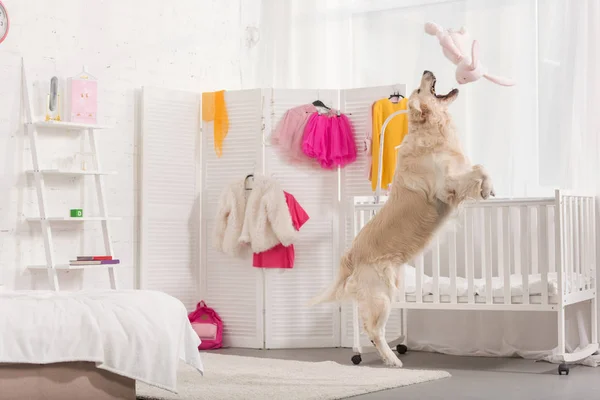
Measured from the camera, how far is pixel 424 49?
5.72m

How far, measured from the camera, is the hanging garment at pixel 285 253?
18.2 feet

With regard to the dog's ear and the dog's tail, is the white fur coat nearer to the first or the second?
the dog's tail

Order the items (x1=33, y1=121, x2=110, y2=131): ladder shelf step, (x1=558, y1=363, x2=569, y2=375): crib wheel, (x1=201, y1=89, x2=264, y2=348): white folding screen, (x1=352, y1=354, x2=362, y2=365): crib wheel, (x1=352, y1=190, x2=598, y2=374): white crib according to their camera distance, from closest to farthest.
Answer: (x1=558, y1=363, x2=569, y2=375): crib wheel, (x1=352, y1=190, x2=598, y2=374): white crib, (x1=352, y1=354, x2=362, y2=365): crib wheel, (x1=33, y1=121, x2=110, y2=131): ladder shelf step, (x1=201, y1=89, x2=264, y2=348): white folding screen

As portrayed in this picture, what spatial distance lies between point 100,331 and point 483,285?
2456 mm

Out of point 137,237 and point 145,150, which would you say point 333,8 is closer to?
point 145,150

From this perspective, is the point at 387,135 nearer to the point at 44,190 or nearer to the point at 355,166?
the point at 355,166

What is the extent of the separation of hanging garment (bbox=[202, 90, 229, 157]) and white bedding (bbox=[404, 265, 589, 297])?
5.19ft

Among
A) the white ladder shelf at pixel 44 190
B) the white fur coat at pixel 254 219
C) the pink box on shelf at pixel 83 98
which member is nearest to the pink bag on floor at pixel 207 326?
the white fur coat at pixel 254 219

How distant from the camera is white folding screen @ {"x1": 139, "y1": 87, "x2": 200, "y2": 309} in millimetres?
5582

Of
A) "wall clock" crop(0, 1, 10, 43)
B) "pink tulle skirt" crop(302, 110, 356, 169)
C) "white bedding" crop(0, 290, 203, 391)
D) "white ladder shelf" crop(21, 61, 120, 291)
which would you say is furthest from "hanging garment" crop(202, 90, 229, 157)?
"white bedding" crop(0, 290, 203, 391)

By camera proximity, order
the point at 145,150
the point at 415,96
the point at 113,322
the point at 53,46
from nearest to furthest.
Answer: the point at 113,322 → the point at 415,96 → the point at 53,46 → the point at 145,150

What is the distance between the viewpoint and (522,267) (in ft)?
14.8

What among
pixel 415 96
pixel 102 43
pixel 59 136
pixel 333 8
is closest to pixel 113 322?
pixel 415 96

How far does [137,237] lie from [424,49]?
2.28 meters
